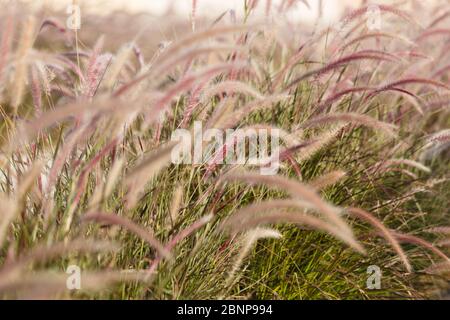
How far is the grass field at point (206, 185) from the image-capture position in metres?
1.71

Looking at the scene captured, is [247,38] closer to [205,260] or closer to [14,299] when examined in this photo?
[205,260]

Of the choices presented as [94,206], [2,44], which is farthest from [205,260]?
[2,44]

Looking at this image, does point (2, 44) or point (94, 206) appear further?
point (2, 44)

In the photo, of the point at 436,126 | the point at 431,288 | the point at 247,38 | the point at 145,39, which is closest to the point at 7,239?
the point at 247,38

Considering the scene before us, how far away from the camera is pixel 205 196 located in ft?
7.45

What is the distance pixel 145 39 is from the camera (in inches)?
265

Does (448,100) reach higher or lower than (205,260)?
higher

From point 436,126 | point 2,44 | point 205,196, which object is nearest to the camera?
point 2,44

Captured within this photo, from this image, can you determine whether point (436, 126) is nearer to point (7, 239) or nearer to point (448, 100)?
point (448, 100)

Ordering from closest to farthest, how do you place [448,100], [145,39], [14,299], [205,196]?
[14,299] → [205,196] → [448,100] → [145,39]

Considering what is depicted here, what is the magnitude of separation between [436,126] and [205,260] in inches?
86.9

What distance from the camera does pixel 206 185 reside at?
253cm

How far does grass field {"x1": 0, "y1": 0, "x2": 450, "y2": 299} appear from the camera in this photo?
1.71 metres
